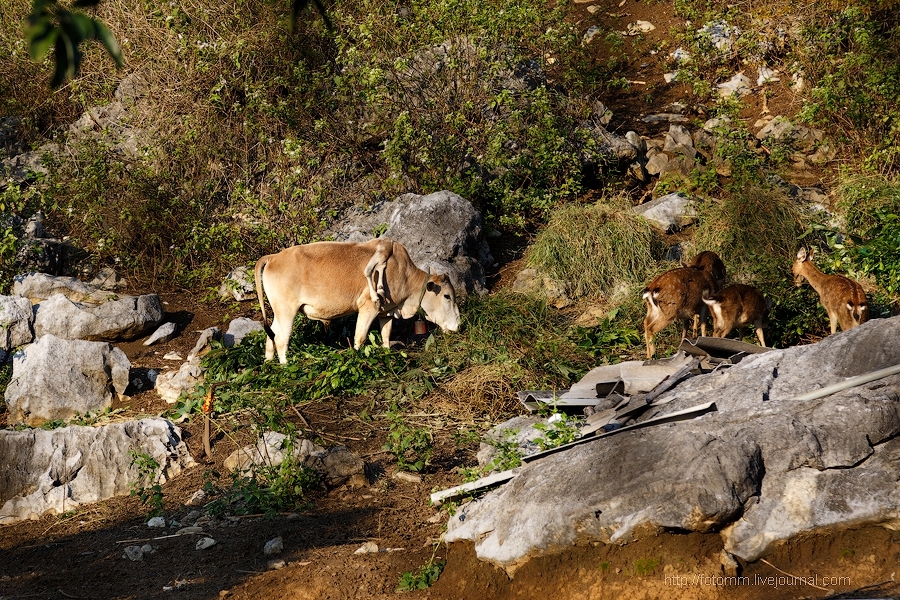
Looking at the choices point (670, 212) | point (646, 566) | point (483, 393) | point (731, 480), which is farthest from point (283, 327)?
point (731, 480)

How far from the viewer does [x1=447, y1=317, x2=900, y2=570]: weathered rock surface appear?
16.3ft

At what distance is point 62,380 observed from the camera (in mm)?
9938

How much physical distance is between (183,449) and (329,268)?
2811 millimetres

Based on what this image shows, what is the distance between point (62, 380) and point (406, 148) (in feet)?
19.7

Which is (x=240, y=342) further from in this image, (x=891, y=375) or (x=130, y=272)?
(x=891, y=375)

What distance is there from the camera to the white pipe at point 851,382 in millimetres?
5574

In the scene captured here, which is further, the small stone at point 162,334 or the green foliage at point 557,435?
the small stone at point 162,334

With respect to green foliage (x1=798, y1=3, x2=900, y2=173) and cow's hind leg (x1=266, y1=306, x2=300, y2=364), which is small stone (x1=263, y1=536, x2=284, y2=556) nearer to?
cow's hind leg (x1=266, y1=306, x2=300, y2=364)

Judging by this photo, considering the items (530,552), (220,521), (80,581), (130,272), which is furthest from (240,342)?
(530,552)

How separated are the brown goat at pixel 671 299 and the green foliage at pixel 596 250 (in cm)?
233

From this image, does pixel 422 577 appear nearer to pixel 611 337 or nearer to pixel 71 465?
pixel 71 465

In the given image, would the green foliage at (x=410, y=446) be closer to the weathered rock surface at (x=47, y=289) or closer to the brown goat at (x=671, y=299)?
the brown goat at (x=671, y=299)

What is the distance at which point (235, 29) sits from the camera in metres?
14.4

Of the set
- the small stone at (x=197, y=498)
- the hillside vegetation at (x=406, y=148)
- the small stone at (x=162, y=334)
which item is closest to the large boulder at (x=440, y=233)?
the hillside vegetation at (x=406, y=148)
